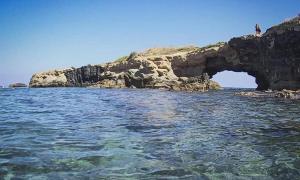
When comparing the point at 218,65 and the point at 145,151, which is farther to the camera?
the point at 218,65

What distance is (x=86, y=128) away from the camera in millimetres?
14977

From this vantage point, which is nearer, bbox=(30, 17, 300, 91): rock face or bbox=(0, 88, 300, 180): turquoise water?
Answer: bbox=(0, 88, 300, 180): turquoise water

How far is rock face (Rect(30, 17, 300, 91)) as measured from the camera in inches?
2199

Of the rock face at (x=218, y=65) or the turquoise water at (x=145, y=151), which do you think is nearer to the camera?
the turquoise water at (x=145, y=151)

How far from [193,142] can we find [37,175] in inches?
236

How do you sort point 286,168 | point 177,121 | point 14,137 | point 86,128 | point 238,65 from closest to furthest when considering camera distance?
point 286,168, point 14,137, point 86,128, point 177,121, point 238,65

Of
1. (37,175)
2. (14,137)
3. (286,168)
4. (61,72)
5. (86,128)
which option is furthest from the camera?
(61,72)

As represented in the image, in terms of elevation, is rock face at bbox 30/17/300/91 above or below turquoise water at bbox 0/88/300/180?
above

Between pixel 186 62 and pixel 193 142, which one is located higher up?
pixel 186 62

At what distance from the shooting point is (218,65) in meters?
80.4

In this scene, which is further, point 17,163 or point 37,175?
point 17,163

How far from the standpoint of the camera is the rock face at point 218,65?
5584 centimetres

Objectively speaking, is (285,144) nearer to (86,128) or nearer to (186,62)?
(86,128)

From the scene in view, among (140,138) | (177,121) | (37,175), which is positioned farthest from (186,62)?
(37,175)
